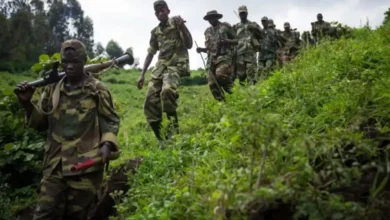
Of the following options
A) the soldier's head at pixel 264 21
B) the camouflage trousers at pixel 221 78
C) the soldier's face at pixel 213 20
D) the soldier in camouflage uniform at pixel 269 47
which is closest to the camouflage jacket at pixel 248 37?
the soldier's face at pixel 213 20

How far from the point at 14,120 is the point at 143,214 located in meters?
3.40

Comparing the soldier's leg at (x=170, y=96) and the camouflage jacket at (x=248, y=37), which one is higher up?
the camouflage jacket at (x=248, y=37)

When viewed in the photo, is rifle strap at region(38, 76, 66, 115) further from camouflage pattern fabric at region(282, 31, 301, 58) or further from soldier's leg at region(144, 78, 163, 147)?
camouflage pattern fabric at region(282, 31, 301, 58)

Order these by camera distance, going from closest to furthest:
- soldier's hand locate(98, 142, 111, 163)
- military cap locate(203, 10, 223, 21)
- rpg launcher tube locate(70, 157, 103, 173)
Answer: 1. rpg launcher tube locate(70, 157, 103, 173)
2. soldier's hand locate(98, 142, 111, 163)
3. military cap locate(203, 10, 223, 21)

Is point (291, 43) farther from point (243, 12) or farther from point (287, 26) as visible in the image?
point (243, 12)

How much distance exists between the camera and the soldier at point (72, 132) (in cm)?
478

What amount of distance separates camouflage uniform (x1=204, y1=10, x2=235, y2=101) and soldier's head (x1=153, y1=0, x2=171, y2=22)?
Result: 80.4 inches

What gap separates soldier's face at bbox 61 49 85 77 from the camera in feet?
16.3

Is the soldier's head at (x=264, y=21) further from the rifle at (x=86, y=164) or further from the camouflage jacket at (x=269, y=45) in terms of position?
the rifle at (x=86, y=164)

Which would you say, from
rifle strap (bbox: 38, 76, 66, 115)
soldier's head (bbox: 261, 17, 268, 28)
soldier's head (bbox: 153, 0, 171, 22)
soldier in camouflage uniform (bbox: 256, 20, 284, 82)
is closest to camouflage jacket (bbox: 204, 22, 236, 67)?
soldier's head (bbox: 153, 0, 171, 22)

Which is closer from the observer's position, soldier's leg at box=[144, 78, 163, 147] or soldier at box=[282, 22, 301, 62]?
soldier's leg at box=[144, 78, 163, 147]

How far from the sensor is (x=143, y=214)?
4102 millimetres

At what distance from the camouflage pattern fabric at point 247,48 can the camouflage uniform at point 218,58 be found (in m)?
0.72

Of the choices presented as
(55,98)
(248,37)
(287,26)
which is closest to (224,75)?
(248,37)
